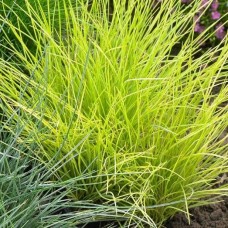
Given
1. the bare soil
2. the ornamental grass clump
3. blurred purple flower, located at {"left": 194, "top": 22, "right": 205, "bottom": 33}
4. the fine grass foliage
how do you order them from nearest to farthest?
the fine grass foliage → the ornamental grass clump → the bare soil → blurred purple flower, located at {"left": 194, "top": 22, "right": 205, "bottom": 33}

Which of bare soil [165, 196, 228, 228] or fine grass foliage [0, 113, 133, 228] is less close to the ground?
fine grass foliage [0, 113, 133, 228]

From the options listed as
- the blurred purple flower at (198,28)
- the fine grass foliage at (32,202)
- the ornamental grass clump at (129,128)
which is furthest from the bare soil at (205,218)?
the blurred purple flower at (198,28)

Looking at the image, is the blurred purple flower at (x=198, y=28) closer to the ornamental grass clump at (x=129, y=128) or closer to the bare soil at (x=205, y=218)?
the ornamental grass clump at (x=129, y=128)

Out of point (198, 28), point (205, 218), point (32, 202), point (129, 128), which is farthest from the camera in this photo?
point (198, 28)

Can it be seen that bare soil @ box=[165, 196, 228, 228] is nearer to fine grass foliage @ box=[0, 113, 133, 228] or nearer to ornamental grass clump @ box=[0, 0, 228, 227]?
ornamental grass clump @ box=[0, 0, 228, 227]

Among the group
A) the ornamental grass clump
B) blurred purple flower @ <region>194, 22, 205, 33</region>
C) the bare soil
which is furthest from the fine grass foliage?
blurred purple flower @ <region>194, 22, 205, 33</region>

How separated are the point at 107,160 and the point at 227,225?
0.46 m

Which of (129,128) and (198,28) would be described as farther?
(198,28)

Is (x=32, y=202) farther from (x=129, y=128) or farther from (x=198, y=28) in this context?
(x=198, y=28)

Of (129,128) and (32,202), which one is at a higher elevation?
(129,128)

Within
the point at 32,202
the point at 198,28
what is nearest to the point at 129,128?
the point at 32,202

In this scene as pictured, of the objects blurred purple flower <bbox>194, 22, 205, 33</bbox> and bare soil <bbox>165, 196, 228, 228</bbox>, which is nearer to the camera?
bare soil <bbox>165, 196, 228, 228</bbox>

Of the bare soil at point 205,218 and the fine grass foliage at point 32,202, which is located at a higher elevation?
the fine grass foliage at point 32,202

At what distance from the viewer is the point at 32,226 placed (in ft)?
4.82
